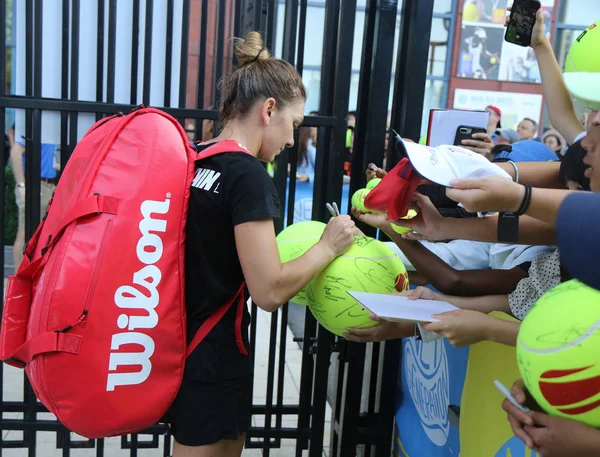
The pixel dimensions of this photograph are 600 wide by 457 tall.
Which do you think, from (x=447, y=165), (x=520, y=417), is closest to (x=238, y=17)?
(x=447, y=165)

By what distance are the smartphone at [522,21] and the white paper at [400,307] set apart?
3.85 ft

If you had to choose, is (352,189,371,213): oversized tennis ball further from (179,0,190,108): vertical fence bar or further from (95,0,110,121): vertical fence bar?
(95,0,110,121): vertical fence bar

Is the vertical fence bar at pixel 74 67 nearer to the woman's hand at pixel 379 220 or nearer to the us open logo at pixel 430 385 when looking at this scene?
the woman's hand at pixel 379 220

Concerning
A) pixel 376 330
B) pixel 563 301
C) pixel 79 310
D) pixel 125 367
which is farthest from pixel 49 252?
pixel 563 301

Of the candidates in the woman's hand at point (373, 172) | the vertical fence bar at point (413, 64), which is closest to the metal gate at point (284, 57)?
the vertical fence bar at point (413, 64)

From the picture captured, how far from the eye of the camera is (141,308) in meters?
1.95

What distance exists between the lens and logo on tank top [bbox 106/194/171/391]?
1.93m

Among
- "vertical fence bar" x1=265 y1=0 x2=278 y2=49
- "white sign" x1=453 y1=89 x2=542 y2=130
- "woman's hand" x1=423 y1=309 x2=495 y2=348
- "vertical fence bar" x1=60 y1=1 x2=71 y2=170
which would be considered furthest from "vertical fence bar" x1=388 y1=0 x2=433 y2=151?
"white sign" x1=453 y1=89 x2=542 y2=130

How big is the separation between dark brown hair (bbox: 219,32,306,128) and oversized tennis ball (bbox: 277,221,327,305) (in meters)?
0.47

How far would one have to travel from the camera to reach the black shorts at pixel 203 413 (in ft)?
6.82

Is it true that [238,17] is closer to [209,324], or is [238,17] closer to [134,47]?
[134,47]

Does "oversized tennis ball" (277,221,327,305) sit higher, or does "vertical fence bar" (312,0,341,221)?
"vertical fence bar" (312,0,341,221)

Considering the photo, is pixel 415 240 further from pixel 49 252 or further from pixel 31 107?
pixel 31 107

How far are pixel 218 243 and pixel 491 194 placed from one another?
0.90 m
